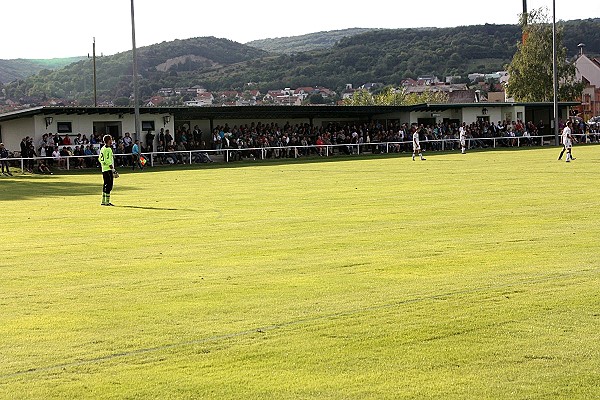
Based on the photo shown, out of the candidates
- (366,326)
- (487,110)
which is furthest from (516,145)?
(366,326)

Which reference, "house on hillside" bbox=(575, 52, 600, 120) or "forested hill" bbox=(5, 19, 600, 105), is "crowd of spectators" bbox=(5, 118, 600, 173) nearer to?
"house on hillside" bbox=(575, 52, 600, 120)

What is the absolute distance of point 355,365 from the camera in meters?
7.21

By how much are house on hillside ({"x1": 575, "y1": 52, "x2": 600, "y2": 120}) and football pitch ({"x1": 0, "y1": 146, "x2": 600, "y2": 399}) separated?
336 feet

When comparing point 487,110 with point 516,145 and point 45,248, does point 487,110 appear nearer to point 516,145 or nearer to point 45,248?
point 516,145

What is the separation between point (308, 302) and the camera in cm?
961

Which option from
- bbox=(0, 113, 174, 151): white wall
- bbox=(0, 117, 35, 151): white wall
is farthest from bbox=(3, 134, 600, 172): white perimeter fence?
bbox=(0, 117, 35, 151): white wall

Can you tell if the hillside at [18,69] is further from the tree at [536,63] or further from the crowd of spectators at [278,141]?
the crowd of spectators at [278,141]

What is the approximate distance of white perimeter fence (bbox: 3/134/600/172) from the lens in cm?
4559

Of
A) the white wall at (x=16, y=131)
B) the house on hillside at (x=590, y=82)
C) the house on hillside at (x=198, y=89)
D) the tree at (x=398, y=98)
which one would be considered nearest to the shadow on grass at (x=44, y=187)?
the white wall at (x=16, y=131)

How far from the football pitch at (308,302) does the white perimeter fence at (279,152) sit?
25574 mm

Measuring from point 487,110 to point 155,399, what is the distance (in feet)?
203

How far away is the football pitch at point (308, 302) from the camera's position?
6.91 meters

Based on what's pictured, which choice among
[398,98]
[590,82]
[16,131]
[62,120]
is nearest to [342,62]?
A: [398,98]

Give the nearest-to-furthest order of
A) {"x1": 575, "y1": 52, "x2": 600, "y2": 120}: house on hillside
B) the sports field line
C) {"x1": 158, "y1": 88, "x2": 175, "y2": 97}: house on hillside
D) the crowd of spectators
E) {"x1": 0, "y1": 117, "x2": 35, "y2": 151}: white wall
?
the sports field line, the crowd of spectators, {"x1": 0, "y1": 117, "x2": 35, "y2": 151}: white wall, {"x1": 575, "y1": 52, "x2": 600, "y2": 120}: house on hillside, {"x1": 158, "y1": 88, "x2": 175, "y2": 97}: house on hillside
